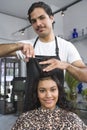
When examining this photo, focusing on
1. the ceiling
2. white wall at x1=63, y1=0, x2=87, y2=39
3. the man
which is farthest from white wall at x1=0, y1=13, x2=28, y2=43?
the man

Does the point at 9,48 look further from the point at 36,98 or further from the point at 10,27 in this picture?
the point at 10,27

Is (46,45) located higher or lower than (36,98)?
higher

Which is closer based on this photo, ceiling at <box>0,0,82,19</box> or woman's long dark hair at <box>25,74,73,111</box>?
woman's long dark hair at <box>25,74,73,111</box>

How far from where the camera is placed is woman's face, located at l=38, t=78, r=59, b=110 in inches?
57.6

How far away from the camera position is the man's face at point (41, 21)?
58.4 inches

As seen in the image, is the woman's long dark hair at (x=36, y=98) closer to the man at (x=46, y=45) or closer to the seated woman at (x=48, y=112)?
the seated woman at (x=48, y=112)

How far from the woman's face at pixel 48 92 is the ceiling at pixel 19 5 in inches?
165

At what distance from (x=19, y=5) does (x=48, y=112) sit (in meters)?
4.60

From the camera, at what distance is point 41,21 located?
1490mm

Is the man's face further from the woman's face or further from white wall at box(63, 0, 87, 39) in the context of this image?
white wall at box(63, 0, 87, 39)

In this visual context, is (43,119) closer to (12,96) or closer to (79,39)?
(79,39)

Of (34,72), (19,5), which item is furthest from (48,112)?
(19,5)

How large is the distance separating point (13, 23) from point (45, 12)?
17.4ft

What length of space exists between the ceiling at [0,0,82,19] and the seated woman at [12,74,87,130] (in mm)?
4187
